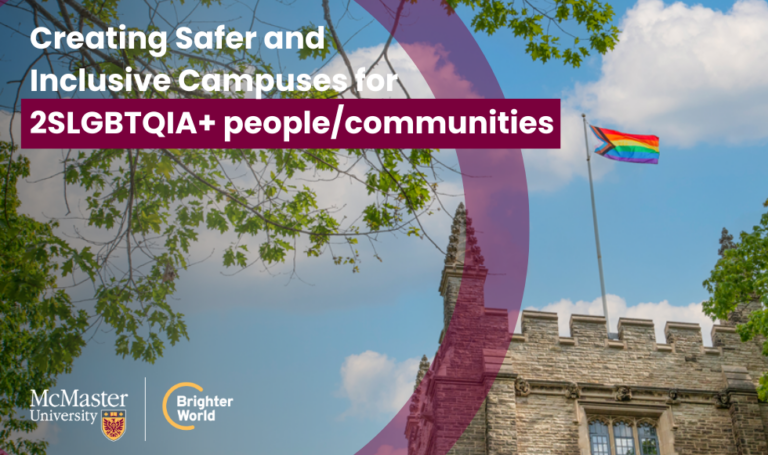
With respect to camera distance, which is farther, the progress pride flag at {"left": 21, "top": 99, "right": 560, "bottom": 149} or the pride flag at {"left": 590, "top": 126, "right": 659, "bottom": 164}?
the pride flag at {"left": 590, "top": 126, "right": 659, "bottom": 164}

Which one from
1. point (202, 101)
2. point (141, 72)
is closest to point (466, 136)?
point (202, 101)

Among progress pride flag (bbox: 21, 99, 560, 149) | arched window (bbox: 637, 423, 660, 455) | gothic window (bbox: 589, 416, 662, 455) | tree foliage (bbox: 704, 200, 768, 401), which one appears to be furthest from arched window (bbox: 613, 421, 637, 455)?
progress pride flag (bbox: 21, 99, 560, 149)

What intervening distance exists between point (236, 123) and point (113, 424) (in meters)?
6.34

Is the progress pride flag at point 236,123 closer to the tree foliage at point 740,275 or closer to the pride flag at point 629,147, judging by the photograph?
the tree foliage at point 740,275

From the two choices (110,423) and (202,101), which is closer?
(202,101)

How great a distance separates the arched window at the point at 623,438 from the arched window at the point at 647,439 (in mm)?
Answer: 176

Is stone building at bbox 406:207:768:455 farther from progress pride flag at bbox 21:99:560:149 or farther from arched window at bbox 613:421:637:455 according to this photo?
progress pride flag at bbox 21:99:560:149

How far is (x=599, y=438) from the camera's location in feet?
43.3

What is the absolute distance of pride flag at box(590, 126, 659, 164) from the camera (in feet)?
65.4

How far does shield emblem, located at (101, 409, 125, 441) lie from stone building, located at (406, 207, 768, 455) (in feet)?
19.5

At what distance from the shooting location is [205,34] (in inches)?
342

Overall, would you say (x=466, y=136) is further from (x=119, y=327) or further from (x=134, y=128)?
(x=119, y=327)

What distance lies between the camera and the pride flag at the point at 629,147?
→ 1992cm

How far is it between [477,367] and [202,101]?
8.28 m
